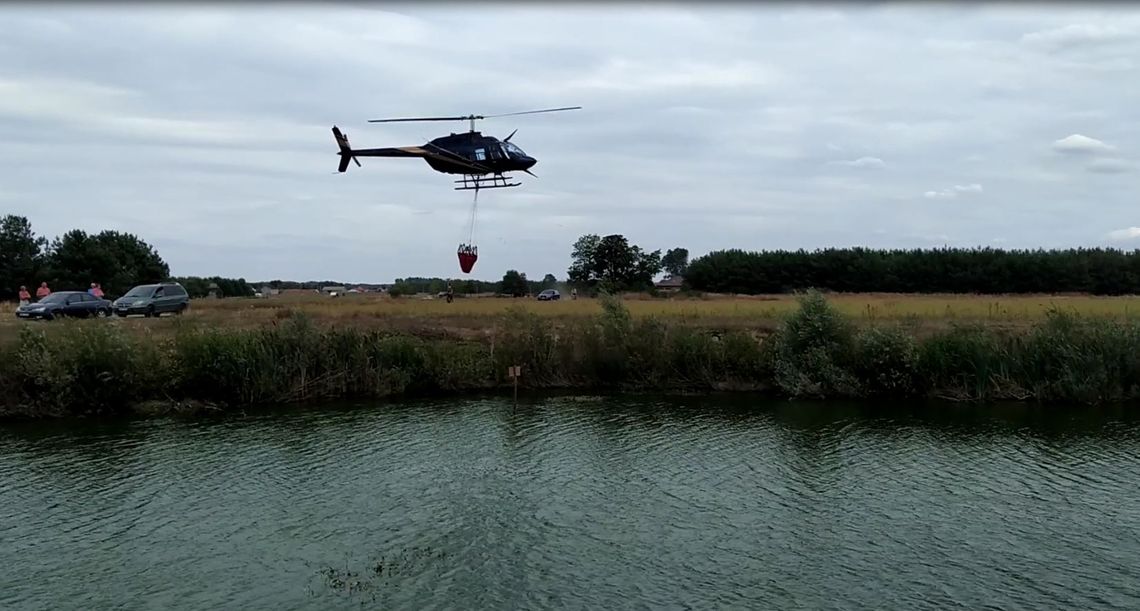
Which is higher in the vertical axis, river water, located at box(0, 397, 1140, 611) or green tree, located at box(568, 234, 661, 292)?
green tree, located at box(568, 234, 661, 292)

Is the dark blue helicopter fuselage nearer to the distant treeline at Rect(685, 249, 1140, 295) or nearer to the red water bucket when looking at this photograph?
the red water bucket

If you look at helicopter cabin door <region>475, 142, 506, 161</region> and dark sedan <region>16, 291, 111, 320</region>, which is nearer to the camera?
helicopter cabin door <region>475, 142, 506, 161</region>

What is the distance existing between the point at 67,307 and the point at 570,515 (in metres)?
32.3

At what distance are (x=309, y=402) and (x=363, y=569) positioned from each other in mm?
19588

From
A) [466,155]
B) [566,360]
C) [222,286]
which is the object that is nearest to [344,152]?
[466,155]

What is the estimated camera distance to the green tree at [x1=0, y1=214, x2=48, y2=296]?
7912cm

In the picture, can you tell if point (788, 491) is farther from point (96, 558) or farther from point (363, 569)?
point (96, 558)

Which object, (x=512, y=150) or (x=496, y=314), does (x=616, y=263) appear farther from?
(x=512, y=150)

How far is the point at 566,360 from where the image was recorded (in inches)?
1480

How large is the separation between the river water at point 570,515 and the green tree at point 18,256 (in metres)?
61.3

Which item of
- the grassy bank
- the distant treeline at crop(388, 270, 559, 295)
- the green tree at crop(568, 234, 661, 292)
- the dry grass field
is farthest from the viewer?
the green tree at crop(568, 234, 661, 292)

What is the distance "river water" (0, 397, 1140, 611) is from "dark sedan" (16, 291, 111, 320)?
13129 mm

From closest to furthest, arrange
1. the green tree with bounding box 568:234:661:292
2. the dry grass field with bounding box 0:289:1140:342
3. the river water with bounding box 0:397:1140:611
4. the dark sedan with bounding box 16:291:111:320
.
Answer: the river water with bounding box 0:397:1140:611
the dry grass field with bounding box 0:289:1140:342
the dark sedan with bounding box 16:291:111:320
the green tree with bounding box 568:234:661:292

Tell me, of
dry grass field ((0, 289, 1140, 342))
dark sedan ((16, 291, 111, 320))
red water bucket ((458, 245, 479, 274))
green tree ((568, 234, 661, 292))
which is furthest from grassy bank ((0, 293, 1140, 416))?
green tree ((568, 234, 661, 292))
